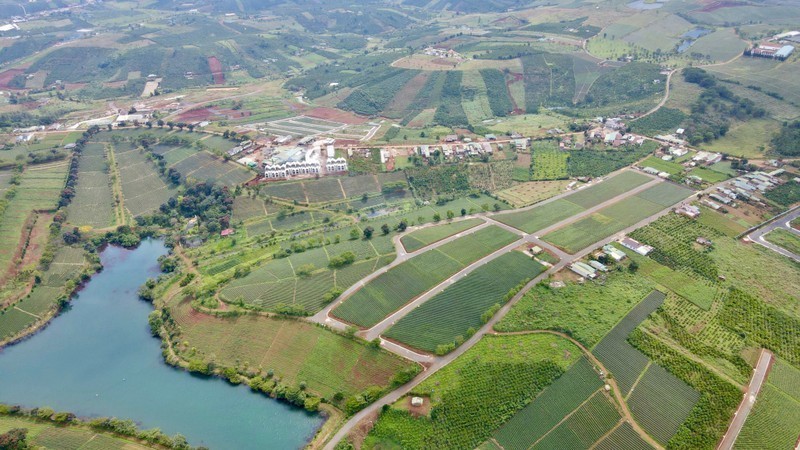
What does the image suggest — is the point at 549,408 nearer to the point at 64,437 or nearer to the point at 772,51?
the point at 64,437

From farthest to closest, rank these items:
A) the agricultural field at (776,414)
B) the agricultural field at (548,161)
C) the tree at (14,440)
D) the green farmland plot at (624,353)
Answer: the agricultural field at (548,161)
the green farmland plot at (624,353)
the tree at (14,440)
the agricultural field at (776,414)

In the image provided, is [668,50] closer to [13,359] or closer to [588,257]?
[588,257]

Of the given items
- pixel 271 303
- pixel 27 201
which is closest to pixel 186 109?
pixel 27 201

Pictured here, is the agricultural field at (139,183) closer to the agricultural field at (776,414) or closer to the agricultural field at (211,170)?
the agricultural field at (211,170)

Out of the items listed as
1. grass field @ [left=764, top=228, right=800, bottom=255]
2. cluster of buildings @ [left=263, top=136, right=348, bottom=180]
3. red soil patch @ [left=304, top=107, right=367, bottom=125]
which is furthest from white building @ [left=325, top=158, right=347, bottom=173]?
grass field @ [left=764, top=228, right=800, bottom=255]

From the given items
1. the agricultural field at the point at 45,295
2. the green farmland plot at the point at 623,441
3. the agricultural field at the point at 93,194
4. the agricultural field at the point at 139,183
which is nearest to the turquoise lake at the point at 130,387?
the agricultural field at the point at 45,295
